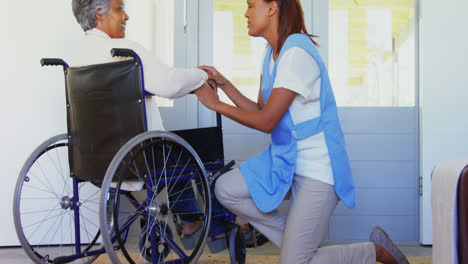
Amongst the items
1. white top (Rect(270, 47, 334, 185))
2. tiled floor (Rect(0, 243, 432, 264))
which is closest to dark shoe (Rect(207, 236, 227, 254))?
white top (Rect(270, 47, 334, 185))

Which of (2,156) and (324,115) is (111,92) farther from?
(2,156)

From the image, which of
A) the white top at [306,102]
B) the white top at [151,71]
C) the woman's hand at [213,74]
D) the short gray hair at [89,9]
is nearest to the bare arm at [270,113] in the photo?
the white top at [306,102]

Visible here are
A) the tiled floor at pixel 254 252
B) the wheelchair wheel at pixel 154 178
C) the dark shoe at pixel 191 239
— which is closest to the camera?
the wheelchair wheel at pixel 154 178

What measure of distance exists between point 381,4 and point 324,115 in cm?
155

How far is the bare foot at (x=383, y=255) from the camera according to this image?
1.87 metres

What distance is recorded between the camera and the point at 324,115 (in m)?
1.78

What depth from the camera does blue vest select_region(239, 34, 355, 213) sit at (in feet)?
5.82

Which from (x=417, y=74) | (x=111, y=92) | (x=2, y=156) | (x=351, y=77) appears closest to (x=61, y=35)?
(x=2, y=156)

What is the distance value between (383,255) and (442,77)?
141 centimetres

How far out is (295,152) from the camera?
1785 millimetres

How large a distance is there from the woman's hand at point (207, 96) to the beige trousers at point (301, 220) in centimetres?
29

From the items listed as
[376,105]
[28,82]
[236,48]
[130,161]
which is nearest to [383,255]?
[130,161]

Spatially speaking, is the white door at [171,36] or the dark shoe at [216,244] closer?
the dark shoe at [216,244]

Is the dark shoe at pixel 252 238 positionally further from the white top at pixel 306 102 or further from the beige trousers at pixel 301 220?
the white top at pixel 306 102
